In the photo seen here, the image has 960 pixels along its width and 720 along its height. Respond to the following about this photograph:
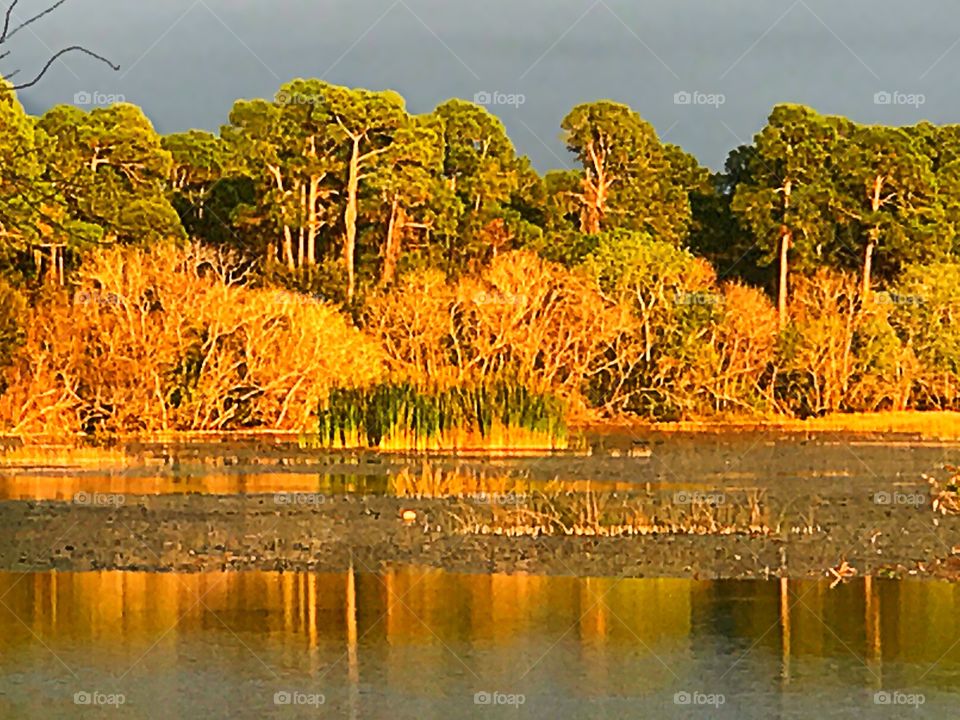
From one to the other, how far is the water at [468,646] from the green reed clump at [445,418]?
16.3m

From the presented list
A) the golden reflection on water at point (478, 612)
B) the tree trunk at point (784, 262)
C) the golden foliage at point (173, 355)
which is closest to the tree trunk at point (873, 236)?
the tree trunk at point (784, 262)

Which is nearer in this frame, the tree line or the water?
the water

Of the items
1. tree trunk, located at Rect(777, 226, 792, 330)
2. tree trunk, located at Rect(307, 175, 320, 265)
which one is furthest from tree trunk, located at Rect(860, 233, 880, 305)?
tree trunk, located at Rect(307, 175, 320, 265)

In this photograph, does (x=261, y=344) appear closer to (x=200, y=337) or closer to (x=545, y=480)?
(x=200, y=337)

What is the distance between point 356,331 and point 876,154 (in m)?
23.2

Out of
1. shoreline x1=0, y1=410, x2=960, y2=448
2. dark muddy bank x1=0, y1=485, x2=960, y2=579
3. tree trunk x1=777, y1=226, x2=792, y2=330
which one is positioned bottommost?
dark muddy bank x1=0, y1=485, x2=960, y2=579

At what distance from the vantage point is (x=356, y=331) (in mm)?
42031

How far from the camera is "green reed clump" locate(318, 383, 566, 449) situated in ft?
106

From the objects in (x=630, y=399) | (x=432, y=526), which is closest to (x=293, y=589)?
(x=432, y=526)

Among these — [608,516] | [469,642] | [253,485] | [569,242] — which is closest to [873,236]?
[569,242]

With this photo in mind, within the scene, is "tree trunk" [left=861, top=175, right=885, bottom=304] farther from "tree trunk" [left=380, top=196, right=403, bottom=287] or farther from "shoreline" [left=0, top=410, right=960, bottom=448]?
"tree trunk" [left=380, top=196, right=403, bottom=287]

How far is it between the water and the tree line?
24.4 meters

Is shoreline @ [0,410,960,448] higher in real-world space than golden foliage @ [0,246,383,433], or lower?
lower

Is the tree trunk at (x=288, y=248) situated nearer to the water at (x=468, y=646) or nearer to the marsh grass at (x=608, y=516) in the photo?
the marsh grass at (x=608, y=516)
